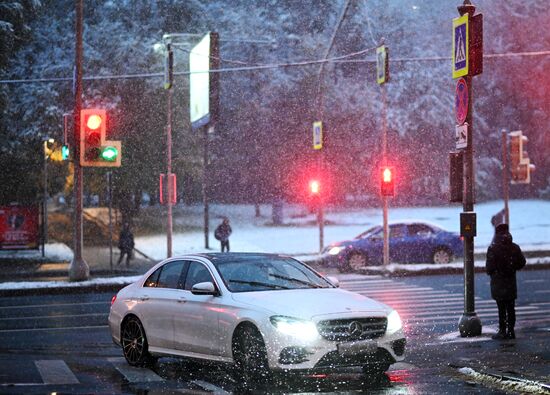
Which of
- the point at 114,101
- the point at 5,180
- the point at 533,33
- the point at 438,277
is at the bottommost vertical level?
the point at 438,277

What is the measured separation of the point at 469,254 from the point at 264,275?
4.35m

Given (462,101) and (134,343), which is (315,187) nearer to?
(462,101)

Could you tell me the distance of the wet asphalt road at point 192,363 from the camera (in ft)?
33.7

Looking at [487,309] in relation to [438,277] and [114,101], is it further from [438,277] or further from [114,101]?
[114,101]

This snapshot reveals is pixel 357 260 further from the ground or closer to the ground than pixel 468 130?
closer to the ground

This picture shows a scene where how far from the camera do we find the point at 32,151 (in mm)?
45875

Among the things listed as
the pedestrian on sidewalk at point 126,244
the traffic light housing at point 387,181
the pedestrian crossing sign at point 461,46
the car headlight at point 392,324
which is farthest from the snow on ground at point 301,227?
the car headlight at point 392,324

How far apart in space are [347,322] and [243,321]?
1124 mm

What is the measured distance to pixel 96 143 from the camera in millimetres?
22844

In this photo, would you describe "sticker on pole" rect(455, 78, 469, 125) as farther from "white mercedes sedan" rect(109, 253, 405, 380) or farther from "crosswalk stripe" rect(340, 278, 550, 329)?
"white mercedes sedan" rect(109, 253, 405, 380)

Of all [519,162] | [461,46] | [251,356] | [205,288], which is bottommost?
[251,356]

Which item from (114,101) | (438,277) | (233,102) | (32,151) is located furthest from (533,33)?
(438,277)

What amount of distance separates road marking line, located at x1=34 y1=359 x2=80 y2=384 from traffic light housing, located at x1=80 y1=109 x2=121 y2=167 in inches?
431

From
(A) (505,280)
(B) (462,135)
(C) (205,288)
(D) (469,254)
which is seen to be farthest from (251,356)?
(B) (462,135)
